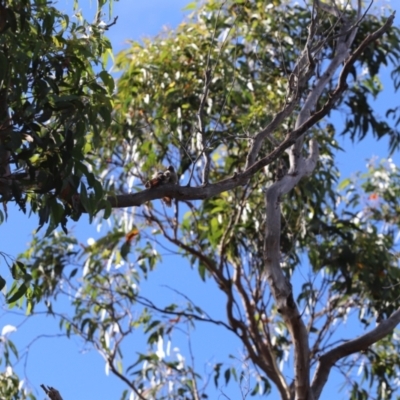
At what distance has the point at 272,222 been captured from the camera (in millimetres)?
4492

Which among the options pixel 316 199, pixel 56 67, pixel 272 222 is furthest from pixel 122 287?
pixel 56 67

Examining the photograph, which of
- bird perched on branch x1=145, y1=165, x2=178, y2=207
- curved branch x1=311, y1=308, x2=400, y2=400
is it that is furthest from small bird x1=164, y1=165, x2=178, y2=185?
curved branch x1=311, y1=308, x2=400, y2=400

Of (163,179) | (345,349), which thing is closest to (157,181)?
(163,179)

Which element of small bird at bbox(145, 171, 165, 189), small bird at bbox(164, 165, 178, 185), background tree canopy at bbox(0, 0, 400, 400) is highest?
background tree canopy at bbox(0, 0, 400, 400)

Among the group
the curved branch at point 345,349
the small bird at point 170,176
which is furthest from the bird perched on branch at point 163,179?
the curved branch at point 345,349

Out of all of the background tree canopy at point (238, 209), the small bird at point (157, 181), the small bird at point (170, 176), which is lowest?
the small bird at point (157, 181)

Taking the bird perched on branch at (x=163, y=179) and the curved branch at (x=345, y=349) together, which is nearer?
the bird perched on branch at (x=163, y=179)

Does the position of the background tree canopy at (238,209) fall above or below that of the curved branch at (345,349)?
above

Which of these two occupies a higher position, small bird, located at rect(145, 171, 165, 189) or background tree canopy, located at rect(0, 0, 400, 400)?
background tree canopy, located at rect(0, 0, 400, 400)

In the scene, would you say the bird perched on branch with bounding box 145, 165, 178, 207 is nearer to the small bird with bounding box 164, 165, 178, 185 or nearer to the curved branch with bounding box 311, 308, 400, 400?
the small bird with bounding box 164, 165, 178, 185

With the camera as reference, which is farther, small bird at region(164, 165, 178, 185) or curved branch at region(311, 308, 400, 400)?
curved branch at region(311, 308, 400, 400)

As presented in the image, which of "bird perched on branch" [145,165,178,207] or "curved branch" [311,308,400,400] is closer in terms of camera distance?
"bird perched on branch" [145,165,178,207]

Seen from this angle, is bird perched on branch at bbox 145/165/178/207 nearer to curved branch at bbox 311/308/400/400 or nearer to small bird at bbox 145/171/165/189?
small bird at bbox 145/171/165/189

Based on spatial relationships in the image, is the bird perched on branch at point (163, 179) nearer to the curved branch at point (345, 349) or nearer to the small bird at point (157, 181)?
the small bird at point (157, 181)
